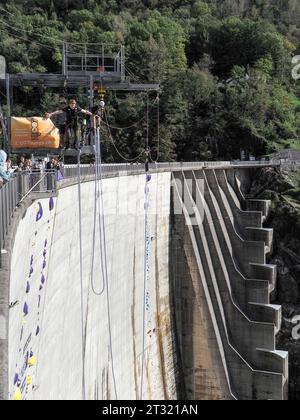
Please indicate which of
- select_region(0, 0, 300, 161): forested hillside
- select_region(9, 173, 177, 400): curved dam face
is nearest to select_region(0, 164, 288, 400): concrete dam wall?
select_region(9, 173, 177, 400): curved dam face

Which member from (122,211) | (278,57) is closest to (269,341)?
(122,211)

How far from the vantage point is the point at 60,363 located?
1041cm

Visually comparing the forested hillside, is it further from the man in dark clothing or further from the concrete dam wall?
the man in dark clothing

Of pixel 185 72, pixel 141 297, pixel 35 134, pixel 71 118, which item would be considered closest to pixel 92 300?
pixel 35 134

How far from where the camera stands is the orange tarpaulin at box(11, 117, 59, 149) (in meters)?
13.4

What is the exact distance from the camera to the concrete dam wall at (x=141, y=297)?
8500 millimetres

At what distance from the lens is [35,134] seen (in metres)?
13.4

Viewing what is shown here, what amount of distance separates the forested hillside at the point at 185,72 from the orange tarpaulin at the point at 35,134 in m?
23.5

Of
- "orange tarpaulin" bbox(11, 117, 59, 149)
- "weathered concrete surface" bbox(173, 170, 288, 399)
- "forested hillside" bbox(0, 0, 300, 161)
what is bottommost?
"weathered concrete surface" bbox(173, 170, 288, 399)

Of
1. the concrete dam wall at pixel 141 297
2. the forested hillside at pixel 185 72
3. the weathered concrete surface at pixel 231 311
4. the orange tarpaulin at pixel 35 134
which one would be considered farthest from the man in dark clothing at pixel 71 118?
the forested hillside at pixel 185 72

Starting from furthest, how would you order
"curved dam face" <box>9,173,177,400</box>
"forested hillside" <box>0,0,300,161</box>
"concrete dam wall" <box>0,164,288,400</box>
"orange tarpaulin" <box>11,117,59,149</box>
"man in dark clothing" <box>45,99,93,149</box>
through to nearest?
"forested hillside" <box>0,0,300,161</box>, "orange tarpaulin" <box>11,117,59,149</box>, "man in dark clothing" <box>45,99,93,149</box>, "concrete dam wall" <box>0,164,288,400</box>, "curved dam face" <box>9,173,177,400</box>

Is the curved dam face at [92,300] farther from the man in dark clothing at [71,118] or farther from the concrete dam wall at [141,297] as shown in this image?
the man in dark clothing at [71,118]

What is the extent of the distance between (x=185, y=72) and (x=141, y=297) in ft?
149

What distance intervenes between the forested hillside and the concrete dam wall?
16.0m
